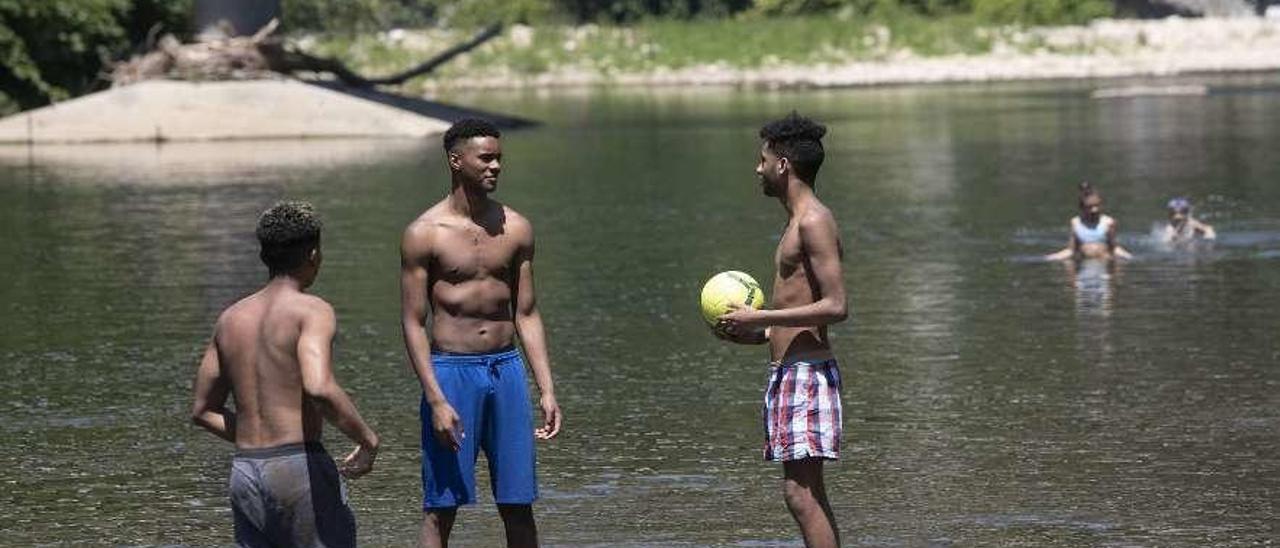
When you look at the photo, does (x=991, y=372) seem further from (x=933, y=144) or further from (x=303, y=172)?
(x=933, y=144)

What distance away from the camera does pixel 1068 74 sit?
278 ft

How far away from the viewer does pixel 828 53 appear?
8944cm

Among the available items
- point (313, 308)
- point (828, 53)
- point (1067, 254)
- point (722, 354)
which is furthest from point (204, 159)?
point (828, 53)

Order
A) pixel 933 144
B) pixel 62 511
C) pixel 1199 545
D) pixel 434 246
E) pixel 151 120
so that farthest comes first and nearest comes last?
pixel 151 120, pixel 933 144, pixel 62 511, pixel 1199 545, pixel 434 246

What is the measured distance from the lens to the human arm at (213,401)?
26.6 ft

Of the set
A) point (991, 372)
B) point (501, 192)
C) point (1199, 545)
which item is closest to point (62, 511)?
point (1199, 545)

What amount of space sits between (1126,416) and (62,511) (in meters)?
5.45

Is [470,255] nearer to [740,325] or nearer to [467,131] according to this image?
[467,131]

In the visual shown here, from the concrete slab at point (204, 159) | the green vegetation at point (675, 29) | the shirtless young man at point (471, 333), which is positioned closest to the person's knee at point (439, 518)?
the shirtless young man at point (471, 333)

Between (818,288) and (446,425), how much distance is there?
4.76 ft

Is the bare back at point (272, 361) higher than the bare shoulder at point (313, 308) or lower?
lower

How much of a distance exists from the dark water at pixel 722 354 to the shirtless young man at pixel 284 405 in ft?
8.95

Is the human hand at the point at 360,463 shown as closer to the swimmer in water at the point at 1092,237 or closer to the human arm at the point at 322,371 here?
the human arm at the point at 322,371

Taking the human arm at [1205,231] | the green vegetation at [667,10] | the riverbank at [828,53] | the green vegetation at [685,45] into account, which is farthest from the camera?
the green vegetation at [667,10]
